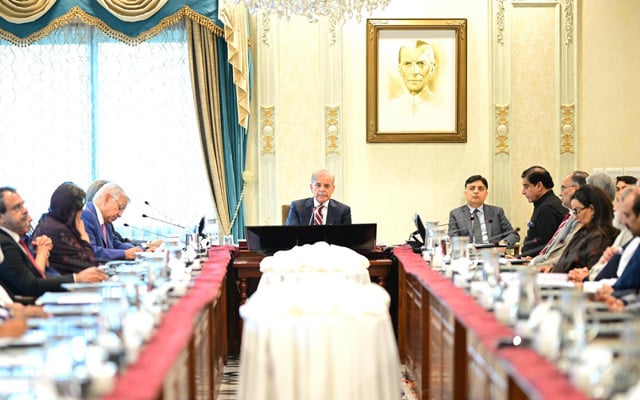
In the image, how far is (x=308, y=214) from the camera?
8.55m

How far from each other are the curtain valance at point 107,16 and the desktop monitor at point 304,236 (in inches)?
110

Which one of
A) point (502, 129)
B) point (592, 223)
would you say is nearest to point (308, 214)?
point (502, 129)

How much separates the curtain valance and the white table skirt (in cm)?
503

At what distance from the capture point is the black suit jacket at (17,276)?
5625mm

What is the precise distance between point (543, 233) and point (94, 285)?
14.0 ft

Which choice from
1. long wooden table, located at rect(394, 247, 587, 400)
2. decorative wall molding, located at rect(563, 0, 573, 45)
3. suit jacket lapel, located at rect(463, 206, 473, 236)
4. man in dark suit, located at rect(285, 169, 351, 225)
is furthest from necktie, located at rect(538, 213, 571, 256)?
decorative wall molding, located at rect(563, 0, 573, 45)

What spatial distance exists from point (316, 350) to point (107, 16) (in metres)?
5.57

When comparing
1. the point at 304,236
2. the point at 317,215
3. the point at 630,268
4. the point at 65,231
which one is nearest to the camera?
the point at 630,268

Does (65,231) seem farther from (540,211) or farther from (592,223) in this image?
(540,211)

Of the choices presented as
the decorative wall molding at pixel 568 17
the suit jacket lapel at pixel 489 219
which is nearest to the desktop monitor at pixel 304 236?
the suit jacket lapel at pixel 489 219

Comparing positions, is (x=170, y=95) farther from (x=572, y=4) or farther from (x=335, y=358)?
(x=335, y=358)

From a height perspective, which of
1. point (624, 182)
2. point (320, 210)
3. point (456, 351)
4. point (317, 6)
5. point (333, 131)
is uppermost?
point (317, 6)

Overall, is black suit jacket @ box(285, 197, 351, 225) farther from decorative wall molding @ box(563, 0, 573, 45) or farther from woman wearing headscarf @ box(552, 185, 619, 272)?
decorative wall molding @ box(563, 0, 573, 45)

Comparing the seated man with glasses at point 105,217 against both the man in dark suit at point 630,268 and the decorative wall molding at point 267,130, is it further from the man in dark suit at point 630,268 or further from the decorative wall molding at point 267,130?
the man in dark suit at point 630,268
